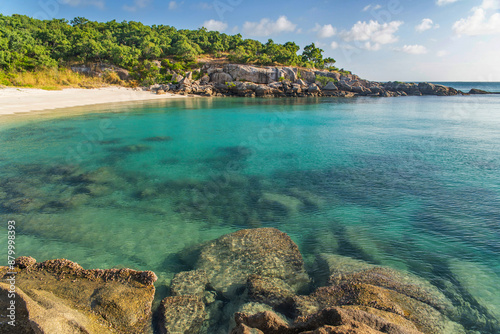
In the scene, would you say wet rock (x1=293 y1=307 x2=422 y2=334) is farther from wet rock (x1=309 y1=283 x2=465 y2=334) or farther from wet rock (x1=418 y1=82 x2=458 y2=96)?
wet rock (x1=418 y1=82 x2=458 y2=96)

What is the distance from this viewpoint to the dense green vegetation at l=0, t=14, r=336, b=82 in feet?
150

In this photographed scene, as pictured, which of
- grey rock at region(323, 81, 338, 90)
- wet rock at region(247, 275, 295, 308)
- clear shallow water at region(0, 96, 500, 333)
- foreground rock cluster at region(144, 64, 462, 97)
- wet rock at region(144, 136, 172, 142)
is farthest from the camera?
grey rock at region(323, 81, 338, 90)

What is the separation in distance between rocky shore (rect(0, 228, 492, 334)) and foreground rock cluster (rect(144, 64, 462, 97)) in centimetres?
5409

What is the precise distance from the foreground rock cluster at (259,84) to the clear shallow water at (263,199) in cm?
4294

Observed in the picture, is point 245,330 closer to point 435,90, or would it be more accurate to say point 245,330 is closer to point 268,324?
point 268,324

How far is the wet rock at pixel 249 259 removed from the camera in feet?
18.4

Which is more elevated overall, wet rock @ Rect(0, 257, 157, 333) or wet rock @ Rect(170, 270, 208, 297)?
wet rock @ Rect(0, 257, 157, 333)

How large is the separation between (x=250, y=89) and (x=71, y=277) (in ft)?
202

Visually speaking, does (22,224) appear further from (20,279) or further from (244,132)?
(244,132)

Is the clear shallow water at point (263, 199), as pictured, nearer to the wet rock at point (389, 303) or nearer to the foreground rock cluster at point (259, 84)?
the wet rock at point (389, 303)

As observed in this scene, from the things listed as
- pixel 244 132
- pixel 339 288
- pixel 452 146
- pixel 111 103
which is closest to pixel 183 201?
pixel 339 288

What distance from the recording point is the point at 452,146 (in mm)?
18328

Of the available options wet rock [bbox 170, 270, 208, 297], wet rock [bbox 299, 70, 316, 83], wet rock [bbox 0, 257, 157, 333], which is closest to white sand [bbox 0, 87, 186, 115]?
wet rock [bbox 0, 257, 157, 333]

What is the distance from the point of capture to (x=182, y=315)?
15.0 ft
